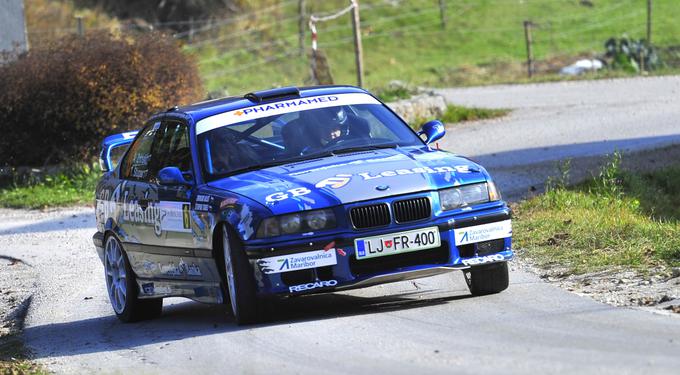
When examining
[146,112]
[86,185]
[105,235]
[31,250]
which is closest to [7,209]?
[86,185]

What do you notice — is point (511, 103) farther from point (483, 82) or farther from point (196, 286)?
point (196, 286)

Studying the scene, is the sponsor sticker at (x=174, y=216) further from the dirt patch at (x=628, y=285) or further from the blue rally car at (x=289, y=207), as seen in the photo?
the dirt patch at (x=628, y=285)

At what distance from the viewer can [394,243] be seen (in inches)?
337

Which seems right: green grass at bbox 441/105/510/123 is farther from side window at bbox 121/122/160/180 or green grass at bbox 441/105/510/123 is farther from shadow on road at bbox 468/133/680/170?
side window at bbox 121/122/160/180

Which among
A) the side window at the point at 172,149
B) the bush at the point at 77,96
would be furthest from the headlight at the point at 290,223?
the bush at the point at 77,96

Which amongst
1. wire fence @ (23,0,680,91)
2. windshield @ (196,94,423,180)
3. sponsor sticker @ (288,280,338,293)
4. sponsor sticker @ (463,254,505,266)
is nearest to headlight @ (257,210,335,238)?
sponsor sticker @ (288,280,338,293)

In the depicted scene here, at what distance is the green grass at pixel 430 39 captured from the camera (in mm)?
37281

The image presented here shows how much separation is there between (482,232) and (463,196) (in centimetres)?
26

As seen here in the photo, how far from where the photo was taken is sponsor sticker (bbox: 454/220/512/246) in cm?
877

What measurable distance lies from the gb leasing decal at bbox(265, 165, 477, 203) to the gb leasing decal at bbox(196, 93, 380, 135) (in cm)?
136

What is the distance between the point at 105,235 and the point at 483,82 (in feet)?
73.7

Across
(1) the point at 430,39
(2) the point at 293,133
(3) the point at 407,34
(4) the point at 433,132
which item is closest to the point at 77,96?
(2) the point at 293,133

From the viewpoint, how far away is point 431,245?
8664 mm

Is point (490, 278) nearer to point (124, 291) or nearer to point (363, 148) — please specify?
point (363, 148)
